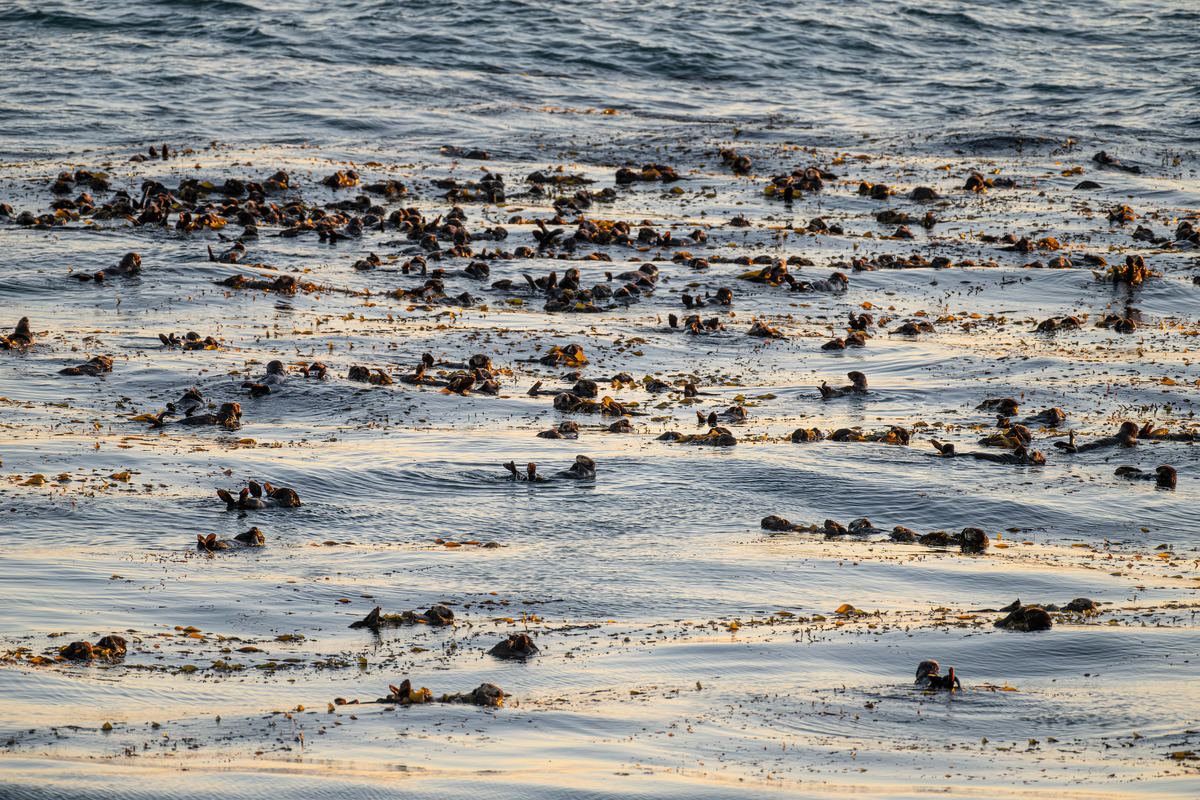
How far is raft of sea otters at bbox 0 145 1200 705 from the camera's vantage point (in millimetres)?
8352

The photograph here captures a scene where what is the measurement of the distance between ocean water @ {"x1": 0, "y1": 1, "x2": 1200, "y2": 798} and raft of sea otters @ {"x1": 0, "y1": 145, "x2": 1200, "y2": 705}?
0.44ft

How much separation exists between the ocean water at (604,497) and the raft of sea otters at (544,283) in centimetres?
13

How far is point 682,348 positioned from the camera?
1290 centimetres

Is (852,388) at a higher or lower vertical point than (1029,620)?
higher

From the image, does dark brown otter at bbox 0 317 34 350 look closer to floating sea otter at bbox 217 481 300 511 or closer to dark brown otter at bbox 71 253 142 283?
dark brown otter at bbox 71 253 142 283

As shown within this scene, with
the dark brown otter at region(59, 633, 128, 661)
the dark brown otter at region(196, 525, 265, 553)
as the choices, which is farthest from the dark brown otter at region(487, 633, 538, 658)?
the dark brown otter at region(196, 525, 265, 553)

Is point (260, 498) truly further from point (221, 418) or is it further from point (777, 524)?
point (777, 524)

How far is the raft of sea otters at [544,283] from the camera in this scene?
8.35m

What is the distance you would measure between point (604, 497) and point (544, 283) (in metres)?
6.37

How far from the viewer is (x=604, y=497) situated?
29.1 feet

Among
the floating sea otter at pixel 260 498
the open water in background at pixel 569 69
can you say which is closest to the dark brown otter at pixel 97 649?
the floating sea otter at pixel 260 498

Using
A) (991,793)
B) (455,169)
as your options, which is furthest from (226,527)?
(455,169)

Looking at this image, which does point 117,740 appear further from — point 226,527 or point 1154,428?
point 1154,428

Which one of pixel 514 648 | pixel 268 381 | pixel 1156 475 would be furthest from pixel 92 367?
pixel 1156 475
